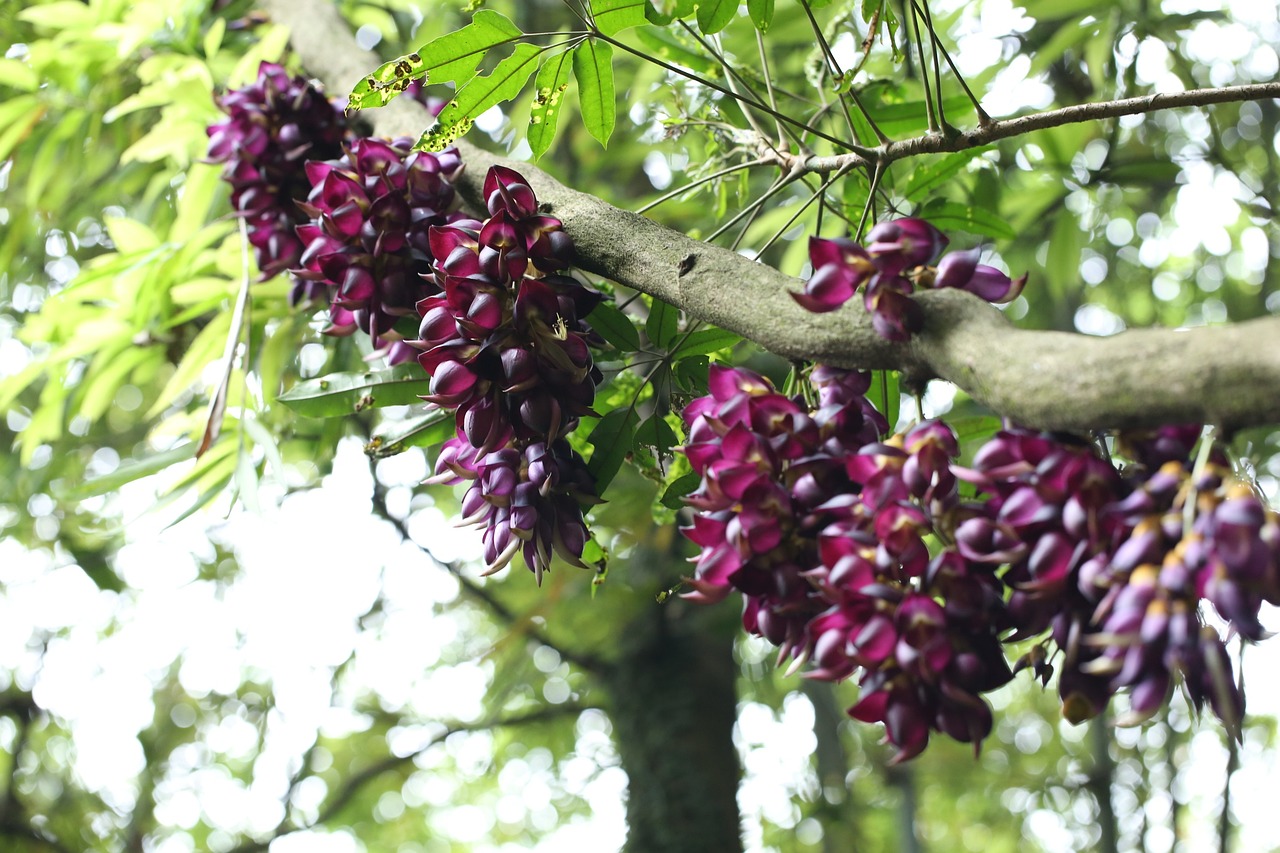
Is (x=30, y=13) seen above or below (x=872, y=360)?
above

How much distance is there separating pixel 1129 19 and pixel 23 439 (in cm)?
221

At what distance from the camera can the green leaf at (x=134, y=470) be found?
1327 millimetres

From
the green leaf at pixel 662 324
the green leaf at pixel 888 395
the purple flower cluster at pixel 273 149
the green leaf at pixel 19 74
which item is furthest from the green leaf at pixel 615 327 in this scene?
the green leaf at pixel 19 74

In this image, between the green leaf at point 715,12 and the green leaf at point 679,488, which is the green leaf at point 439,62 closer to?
the green leaf at point 715,12

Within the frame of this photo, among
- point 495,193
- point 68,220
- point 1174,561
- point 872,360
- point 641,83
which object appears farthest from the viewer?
point 68,220

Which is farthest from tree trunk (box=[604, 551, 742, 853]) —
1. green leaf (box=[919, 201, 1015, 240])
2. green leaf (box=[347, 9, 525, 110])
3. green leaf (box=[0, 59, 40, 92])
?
green leaf (box=[0, 59, 40, 92])

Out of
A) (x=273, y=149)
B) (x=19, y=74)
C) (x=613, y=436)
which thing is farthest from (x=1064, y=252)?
(x=19, y=74)

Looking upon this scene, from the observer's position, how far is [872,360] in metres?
0.68

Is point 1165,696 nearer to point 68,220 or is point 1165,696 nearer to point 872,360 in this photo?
point 872,360

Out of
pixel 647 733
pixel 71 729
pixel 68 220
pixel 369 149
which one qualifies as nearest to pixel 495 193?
pixel 369 149

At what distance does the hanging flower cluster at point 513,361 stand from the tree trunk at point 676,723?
1.47 meters

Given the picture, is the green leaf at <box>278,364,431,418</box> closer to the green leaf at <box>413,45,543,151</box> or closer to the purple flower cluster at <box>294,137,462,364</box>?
the purple flower cluster at <box>294,137,462,364</box>

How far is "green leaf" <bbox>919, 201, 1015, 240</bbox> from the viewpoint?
1246 millimetres

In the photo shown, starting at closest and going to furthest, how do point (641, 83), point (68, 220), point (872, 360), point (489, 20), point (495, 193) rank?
point (872, 360) → point (495, 193) → point (489, 20) → point (641, 83) → point (68, 220)
